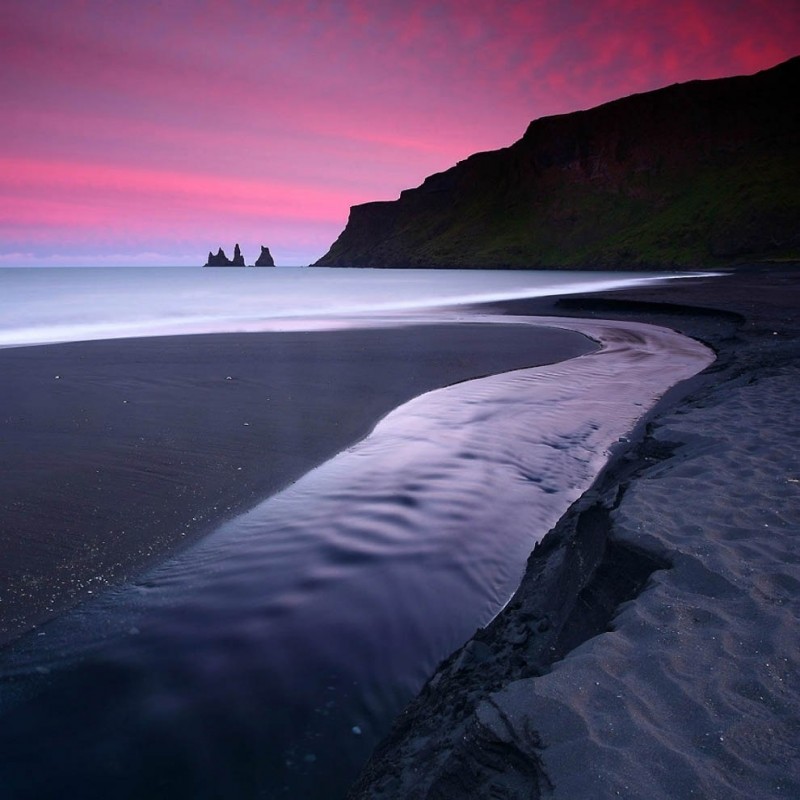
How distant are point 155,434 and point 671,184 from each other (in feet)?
600

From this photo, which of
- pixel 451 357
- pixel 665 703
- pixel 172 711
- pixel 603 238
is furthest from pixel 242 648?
pixel 603 238

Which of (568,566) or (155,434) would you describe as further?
(155,434)

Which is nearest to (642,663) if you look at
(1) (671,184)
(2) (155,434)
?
(2) (155,434)

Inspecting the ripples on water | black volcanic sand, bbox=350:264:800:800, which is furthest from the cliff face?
black volcanic sand, bbox=350:264:800:800

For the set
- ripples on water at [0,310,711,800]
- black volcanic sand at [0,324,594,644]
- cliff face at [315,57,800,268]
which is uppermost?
cliff face at [315,57,800,268]

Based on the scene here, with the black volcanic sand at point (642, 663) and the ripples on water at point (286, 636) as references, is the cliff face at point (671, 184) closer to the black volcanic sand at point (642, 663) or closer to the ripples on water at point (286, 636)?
the ripples on water at point (286, 636)

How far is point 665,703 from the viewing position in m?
2.68

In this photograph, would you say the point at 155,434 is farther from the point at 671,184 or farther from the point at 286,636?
the point at 671,184

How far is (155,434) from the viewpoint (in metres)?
8.34

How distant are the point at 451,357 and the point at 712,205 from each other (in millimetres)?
144009

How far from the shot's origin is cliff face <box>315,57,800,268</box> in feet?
385

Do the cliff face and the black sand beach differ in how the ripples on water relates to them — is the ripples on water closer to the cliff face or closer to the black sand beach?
the black sand beach

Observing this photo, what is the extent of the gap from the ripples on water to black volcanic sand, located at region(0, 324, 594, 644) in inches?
16.8

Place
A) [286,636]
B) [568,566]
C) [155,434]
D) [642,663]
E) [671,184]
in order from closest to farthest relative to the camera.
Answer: [642,663] → [286,636] → [568,566] → [155,434] → [671,184]
